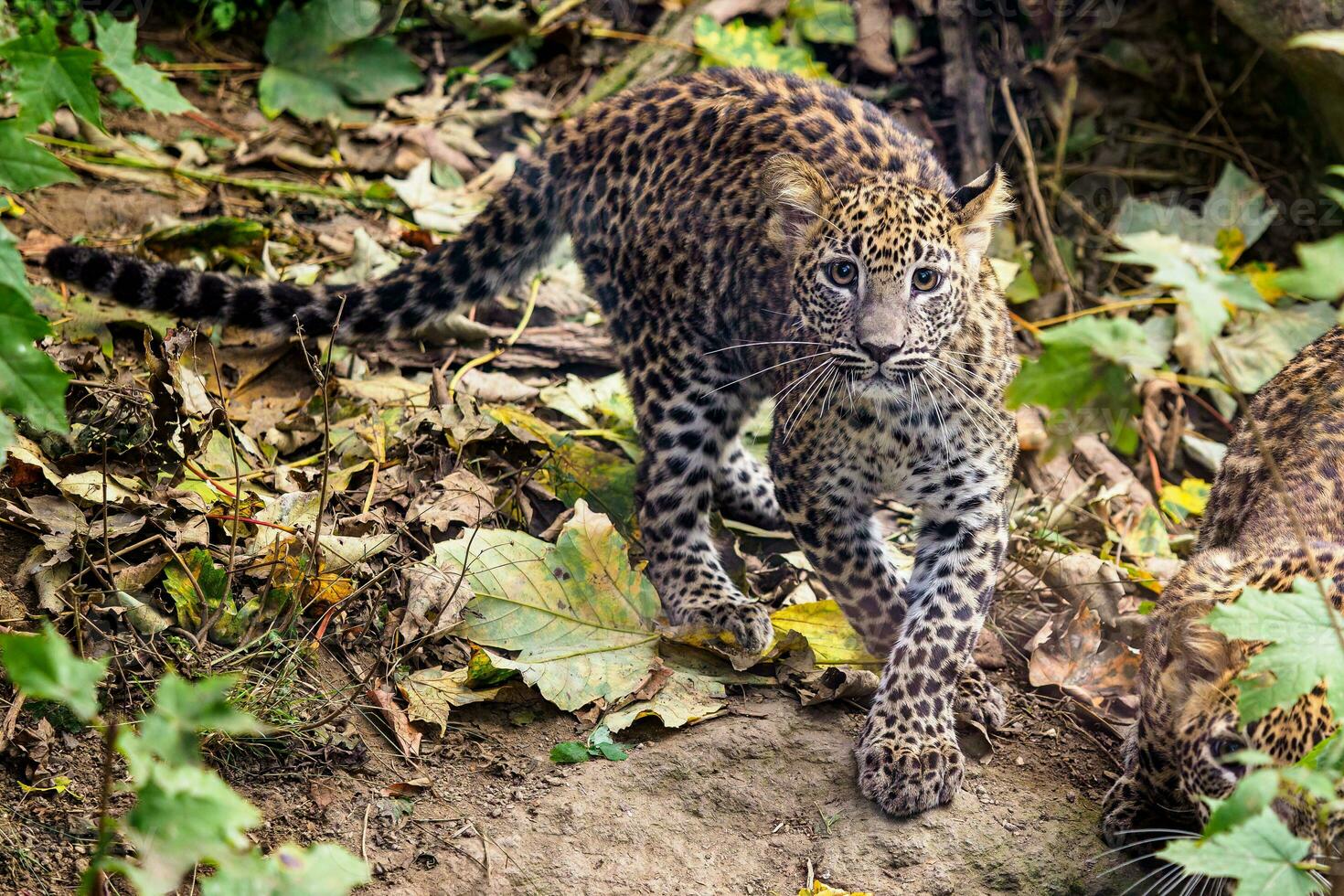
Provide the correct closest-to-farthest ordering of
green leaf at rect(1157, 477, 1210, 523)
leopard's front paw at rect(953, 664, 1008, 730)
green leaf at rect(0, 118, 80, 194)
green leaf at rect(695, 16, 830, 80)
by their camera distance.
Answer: green leaf at rect(0, 118, 80, 194)
leopard's front paw at rect(953, 664, 1008, 730)
green leaf at rect(1157, 477, 1210, 523)
green leaf at rect(695, 16, 830, 80)

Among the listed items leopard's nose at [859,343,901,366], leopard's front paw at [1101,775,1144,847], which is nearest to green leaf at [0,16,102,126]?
Result: leopard's nose at [859,343,901,366]

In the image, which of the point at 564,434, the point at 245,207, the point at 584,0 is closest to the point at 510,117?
the point at 584,0

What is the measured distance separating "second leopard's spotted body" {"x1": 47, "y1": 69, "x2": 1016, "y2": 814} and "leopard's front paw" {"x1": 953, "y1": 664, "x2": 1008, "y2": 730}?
0.02 m

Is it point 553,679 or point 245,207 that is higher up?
point 245,207

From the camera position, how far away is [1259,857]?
9.79 feet

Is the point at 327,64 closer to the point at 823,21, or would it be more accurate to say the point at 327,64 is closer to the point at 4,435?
the point at 823,21

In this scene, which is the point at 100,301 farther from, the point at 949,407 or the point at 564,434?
the point at 949,407

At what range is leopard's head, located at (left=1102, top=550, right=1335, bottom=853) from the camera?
3840 millimetres

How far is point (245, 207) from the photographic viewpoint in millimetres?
7293

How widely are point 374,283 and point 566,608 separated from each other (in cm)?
184

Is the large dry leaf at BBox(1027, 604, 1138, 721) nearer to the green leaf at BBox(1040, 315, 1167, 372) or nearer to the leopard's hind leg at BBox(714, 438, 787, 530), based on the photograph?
the leopard's hind leg at BBox(714, 438, 787, 530)

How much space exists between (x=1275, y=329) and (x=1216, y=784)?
13.9 ft

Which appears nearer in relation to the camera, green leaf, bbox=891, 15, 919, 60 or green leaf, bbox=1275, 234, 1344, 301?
green leaf, bbox=1275, 234, 1344, 301

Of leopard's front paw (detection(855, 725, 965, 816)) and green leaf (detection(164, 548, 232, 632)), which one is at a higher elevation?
green leaf (detection(164, 548, 232, 632))
